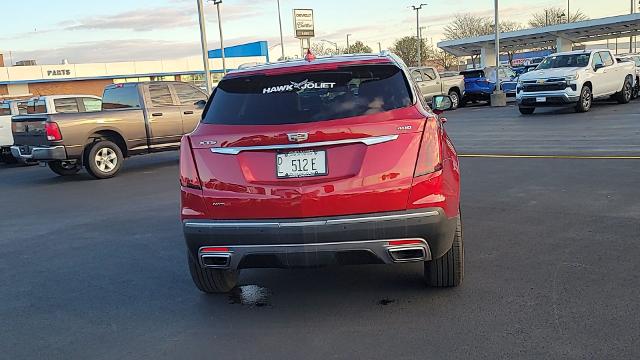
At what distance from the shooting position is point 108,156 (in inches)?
482

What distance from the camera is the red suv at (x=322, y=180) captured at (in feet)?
12.3

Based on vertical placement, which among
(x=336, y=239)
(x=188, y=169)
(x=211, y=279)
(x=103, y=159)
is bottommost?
(x=211, y=279)

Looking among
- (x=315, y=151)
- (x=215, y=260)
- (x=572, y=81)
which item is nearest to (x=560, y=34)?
(x=572, y=81)

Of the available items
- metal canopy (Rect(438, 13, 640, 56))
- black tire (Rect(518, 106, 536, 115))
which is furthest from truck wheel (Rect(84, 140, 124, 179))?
metal canopy (Rect(438, 13, 640, 56))

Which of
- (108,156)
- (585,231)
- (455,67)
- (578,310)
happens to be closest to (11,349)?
(578,310)

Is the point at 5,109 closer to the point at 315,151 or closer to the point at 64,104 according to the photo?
the point at 64,104

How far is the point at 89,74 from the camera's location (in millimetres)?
57469

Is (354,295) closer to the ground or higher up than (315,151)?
closer to the ground

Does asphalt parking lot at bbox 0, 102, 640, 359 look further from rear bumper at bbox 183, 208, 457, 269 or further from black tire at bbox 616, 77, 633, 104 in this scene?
black tire at bbox 616, 77, 633, 104

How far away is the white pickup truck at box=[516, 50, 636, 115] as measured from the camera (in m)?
17.9

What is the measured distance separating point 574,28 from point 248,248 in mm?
46312

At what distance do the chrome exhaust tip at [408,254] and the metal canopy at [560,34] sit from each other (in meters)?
42.2

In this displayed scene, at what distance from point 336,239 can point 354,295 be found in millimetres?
926

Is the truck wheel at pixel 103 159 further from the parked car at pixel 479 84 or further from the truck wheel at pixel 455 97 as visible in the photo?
the parked car at pixel 479 84
